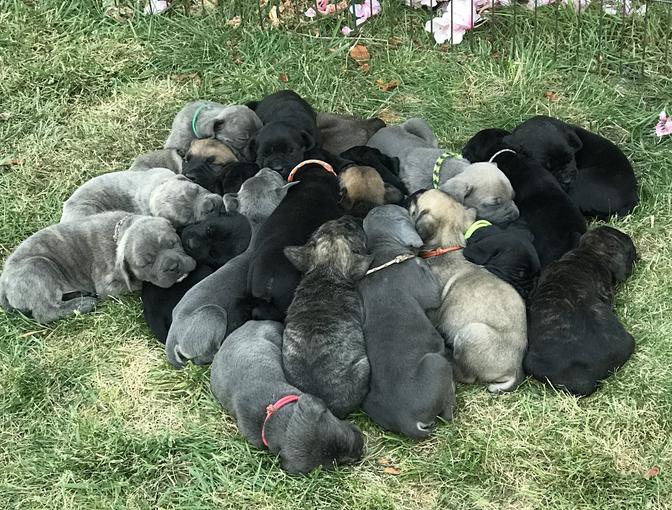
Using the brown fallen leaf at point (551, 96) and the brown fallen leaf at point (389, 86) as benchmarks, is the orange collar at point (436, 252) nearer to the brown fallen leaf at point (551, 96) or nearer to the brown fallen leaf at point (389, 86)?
the brown fallen leaf at point (551, 96)

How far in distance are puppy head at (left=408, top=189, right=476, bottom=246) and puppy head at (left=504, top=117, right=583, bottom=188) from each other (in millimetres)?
969

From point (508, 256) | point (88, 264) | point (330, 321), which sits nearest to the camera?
point (330, 321)

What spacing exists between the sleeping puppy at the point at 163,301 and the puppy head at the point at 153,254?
0.06 meters

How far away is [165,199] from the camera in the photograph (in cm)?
713

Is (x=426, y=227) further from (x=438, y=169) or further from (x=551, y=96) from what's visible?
(x=551, y=96)

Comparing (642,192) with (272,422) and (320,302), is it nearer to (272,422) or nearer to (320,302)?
(320,302)

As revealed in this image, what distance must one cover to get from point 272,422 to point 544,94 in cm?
469

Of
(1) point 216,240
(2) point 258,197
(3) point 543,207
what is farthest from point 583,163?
(1) point 216,240

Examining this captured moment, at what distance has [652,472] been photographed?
540 centimetres

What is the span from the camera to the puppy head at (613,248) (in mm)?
6539

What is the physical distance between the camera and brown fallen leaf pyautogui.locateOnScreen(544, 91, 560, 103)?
855 cm

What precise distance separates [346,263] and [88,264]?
2101 mm

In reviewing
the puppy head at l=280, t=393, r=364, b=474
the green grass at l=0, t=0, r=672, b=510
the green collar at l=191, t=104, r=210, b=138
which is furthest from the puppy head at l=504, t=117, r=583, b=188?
the puppy head at l=280, t=393, r=364, b=474

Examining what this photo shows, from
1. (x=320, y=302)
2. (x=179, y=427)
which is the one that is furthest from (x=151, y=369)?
(x=320, y=302)
